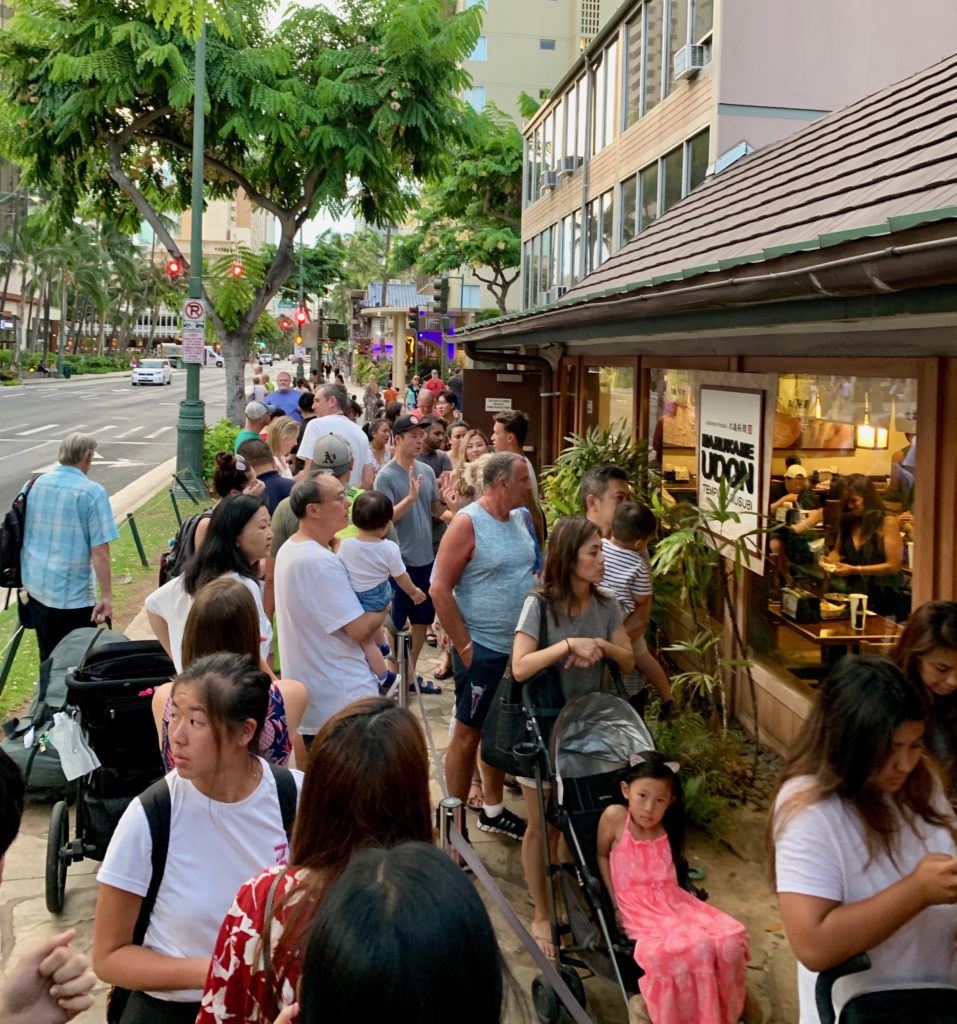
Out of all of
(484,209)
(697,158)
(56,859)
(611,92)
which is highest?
(484,209)

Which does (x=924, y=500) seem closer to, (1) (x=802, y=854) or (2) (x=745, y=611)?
(2) (x=745, y=611)

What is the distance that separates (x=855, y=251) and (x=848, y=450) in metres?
2.82

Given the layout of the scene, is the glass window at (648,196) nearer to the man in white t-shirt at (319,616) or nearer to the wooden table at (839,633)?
the wooden table at (839,633)

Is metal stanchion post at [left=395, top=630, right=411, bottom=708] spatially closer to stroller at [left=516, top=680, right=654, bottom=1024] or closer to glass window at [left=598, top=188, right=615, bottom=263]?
stroller at [left=516, top=680, right=654, bottom=1024]

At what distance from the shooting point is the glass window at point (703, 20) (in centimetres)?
1184

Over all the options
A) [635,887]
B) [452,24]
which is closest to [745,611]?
[635,887]

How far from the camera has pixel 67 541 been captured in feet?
21.4

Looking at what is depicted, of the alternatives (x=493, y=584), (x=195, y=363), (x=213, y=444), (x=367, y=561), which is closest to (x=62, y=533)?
(x=367, y=561)

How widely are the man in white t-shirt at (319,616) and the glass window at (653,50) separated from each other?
11.2 meters

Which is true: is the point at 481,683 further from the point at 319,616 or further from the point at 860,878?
the point at 860,878

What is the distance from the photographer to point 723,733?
623 centimetres

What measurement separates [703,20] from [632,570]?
29.4 ft

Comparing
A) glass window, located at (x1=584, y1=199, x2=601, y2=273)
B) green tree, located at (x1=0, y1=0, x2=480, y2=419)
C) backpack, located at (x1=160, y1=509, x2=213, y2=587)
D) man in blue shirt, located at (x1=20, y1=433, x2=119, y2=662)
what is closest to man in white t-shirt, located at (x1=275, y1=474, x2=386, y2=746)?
backpack, located at (x1=160, y1=509, x2=213, y2=587)

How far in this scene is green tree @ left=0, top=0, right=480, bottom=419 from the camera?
56.6 ft
